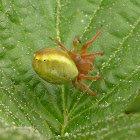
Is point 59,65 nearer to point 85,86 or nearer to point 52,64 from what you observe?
point 52,64

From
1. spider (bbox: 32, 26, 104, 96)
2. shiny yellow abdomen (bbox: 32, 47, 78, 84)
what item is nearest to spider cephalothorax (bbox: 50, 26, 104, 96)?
spider (bbox: 32, 26, 104, 96)

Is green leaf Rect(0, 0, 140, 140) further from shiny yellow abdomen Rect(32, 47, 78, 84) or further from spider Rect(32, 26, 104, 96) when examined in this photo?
shiny yellow abdomen Rect(32, 47, 78, 84)

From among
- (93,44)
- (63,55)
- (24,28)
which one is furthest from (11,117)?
(93,44)

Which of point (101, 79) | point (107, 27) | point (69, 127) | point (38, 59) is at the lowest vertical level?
point (69, 127)

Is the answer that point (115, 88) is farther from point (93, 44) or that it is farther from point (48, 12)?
point (48, 12)

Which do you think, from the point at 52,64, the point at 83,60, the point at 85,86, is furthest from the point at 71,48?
the point at 52,64

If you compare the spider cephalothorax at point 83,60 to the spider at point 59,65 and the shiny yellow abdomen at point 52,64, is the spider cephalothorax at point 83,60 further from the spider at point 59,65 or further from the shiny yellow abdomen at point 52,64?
the shiny yellow abdomen at point 52,64
